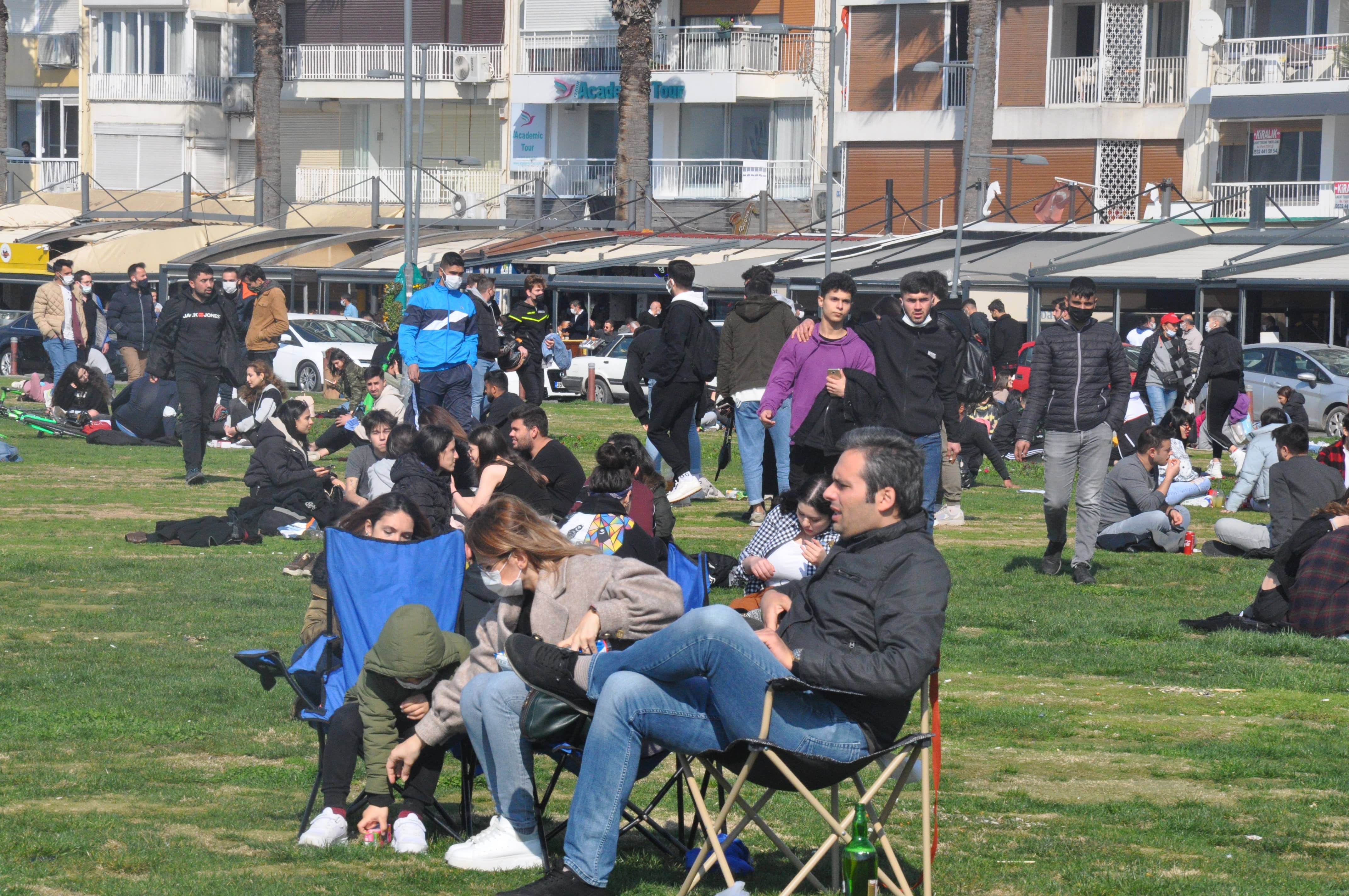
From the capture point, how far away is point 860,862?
5113 millimetres

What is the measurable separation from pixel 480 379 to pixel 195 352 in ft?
8.79

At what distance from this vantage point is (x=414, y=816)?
6.04 meters

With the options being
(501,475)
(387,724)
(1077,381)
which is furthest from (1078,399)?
(387,724)

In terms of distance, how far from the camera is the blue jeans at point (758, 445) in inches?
554

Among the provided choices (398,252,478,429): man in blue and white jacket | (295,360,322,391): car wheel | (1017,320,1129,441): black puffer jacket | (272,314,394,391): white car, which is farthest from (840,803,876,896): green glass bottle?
(295,360,322,391): car wheel

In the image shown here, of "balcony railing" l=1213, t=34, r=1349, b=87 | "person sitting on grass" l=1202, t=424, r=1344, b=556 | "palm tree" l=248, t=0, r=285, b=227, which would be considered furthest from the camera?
"palm tree" l=248, t=0, r=285, b=227

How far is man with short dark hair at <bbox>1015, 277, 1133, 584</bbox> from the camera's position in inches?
463

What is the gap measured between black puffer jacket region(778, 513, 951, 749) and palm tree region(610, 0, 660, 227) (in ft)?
141

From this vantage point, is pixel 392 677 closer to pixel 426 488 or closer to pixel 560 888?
pixel 560 888

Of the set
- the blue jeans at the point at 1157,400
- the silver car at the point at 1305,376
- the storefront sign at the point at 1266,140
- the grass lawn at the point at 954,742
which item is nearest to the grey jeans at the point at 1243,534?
the grass lawn at the point at 954,742

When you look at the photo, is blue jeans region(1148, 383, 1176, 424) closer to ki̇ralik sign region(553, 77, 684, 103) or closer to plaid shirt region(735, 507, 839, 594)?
plaid shirt region(735, 507, 839, 594)

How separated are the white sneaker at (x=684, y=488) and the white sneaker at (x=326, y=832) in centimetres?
941

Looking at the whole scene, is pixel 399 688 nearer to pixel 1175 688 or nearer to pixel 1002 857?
pixel 1002 857

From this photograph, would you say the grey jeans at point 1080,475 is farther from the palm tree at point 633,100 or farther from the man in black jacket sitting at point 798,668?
the palm tree at point 633,100
